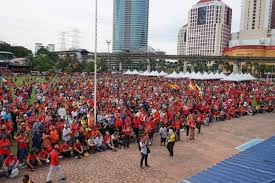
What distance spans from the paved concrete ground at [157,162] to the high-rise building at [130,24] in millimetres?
167310

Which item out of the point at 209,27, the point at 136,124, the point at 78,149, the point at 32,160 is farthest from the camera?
the point at 209,27

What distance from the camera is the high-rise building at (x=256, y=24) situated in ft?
481

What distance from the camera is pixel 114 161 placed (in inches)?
475

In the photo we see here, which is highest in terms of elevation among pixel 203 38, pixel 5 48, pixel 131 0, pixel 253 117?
pixel 131 0

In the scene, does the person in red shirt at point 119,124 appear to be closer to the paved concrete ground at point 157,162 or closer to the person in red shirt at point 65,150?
the paved concrete ground at point 157,162

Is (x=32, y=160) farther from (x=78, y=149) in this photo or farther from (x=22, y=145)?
(x=78, y=149)

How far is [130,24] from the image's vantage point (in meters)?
189

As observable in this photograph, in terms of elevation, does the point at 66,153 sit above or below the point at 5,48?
below

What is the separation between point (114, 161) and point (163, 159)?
227 cm

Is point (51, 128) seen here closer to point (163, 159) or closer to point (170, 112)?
point (163, 159)

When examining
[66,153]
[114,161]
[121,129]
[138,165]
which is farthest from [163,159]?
[66,153]

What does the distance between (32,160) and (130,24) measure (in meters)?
185

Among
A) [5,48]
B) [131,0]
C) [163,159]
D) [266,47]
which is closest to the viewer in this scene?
[163,159]

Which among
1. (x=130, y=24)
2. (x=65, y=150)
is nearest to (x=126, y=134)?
(x=65, y=150)
